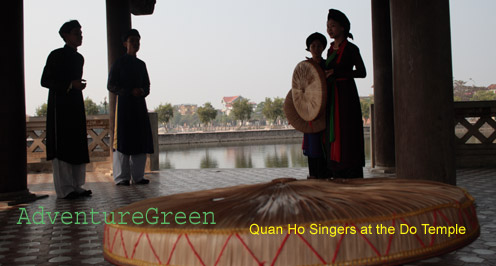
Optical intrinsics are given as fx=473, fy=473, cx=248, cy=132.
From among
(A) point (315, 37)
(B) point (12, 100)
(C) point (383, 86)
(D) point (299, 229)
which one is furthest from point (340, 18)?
(C) point (383, 86)

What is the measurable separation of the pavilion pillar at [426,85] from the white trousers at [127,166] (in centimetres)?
403

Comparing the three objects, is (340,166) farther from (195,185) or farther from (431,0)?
(195,185)

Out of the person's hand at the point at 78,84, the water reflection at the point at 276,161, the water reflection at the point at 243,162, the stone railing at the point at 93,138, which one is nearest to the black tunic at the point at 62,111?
the person's hand at the point at 78,84

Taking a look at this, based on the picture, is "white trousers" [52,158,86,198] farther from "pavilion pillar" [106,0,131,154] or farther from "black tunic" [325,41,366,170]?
"black tunic" [325,41,366,170]

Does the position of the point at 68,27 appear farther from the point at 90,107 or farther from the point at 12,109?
the point at 90,107

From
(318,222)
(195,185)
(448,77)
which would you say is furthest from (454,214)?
(195,185)

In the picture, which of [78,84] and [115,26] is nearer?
[78,84]

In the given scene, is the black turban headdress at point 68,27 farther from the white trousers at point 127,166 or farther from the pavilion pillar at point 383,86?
the pavilion pillar at point 383,86

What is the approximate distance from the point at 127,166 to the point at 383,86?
3.91 meters

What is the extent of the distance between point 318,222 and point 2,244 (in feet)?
8.85

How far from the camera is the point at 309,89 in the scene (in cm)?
295

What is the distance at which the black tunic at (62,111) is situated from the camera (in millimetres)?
5148

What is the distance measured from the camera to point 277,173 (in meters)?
7.35

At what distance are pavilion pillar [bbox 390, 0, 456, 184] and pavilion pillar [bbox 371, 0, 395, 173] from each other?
3.60 metres
